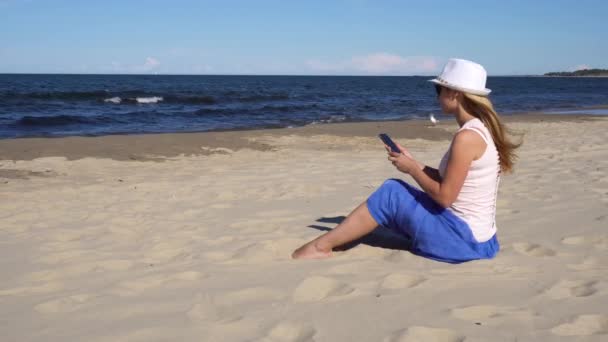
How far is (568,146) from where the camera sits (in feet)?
29.4

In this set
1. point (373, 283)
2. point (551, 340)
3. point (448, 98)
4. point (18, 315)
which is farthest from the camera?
point (448, 98)

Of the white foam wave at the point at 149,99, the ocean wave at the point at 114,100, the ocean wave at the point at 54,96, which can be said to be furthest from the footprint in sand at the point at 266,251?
the ocean wave at the point at 54,96

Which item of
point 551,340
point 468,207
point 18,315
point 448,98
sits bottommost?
point 18,315

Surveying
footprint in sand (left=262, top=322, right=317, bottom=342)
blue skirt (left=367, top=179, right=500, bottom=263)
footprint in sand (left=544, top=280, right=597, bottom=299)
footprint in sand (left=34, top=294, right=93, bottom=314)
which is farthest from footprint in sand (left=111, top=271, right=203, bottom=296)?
footprint in sand (left=544, top=280, right=597, bottom=299)

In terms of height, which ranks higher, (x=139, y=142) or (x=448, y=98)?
(x=448, y=98)

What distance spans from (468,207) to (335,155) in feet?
20.2

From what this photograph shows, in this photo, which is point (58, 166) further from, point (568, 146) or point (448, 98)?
point (568, 146)

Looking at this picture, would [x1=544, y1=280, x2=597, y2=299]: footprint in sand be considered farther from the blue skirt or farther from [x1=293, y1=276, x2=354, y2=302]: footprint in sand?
[x1=293, y1=276, x2=354, y2=302]: footprint in sand

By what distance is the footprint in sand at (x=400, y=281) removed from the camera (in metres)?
2.81

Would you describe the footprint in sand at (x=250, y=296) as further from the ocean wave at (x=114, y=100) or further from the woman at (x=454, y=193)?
the ocean wave at (x=114, y=100)

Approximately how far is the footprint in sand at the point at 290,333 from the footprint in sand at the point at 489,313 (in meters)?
0.64

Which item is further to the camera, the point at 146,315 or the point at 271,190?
the point at 271,190

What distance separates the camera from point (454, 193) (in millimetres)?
3080

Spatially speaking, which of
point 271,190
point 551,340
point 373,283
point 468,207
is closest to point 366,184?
point 271,190
